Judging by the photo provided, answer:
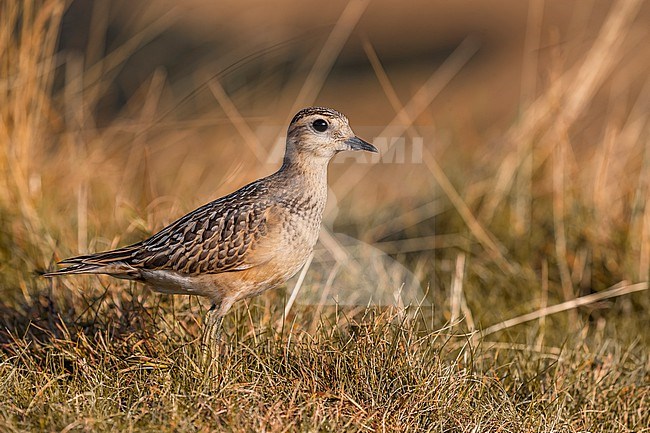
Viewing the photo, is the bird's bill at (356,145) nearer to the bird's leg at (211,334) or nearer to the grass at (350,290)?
the grass at (350,290)

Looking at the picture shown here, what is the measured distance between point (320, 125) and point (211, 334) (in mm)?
1140

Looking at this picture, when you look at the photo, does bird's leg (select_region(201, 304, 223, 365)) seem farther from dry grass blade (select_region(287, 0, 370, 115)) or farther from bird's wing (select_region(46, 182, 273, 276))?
dry grass blade (select_region(287, 0, 370, 115))

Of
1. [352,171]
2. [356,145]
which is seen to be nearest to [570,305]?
[356,145]

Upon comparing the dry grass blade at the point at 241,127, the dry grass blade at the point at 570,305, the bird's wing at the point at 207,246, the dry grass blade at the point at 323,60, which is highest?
the dry grass blade at the point at 323,60

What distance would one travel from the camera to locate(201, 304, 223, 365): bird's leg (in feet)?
14.0

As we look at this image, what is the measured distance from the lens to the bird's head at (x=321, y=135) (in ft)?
15.3

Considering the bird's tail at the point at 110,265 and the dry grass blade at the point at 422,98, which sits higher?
the dry grass blade at the point at 422,98

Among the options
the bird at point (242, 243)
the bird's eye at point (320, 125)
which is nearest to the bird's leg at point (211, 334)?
the bird at point (242, 243)

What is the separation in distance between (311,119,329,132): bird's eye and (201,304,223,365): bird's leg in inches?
39.4

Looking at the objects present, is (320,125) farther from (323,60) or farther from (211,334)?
(323,60)

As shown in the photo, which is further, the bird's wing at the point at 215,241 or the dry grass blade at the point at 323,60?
the dry grass blade at the point at 323,60

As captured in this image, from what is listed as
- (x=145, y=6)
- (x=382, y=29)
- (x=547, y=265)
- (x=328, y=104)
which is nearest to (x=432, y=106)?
(x=328, y=104)

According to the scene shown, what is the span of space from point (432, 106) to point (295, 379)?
8.87 metres

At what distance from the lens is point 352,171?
8.66 m
